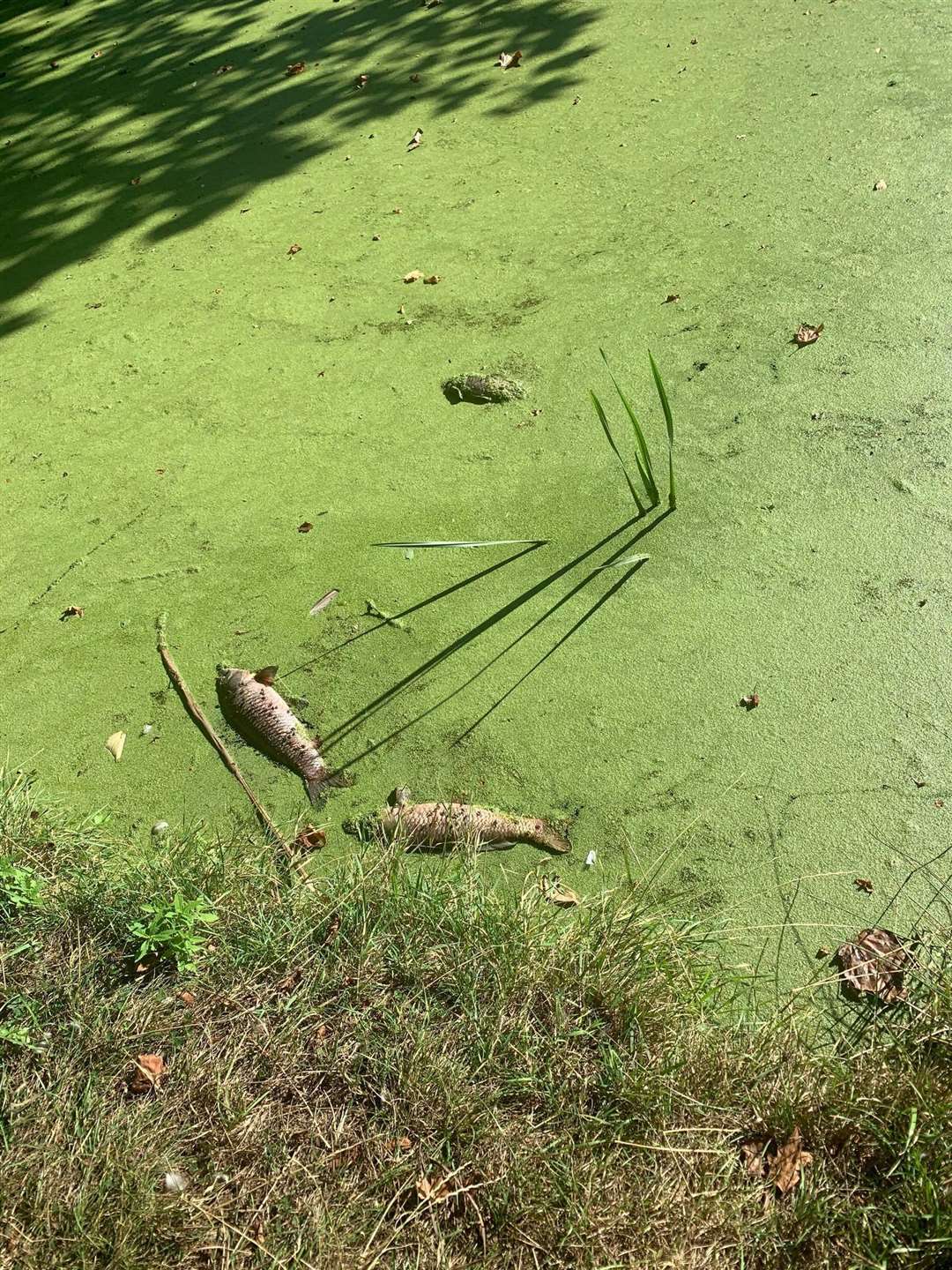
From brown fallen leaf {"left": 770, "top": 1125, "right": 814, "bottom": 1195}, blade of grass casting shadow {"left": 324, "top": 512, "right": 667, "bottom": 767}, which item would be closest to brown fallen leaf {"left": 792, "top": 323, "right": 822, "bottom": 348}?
blade of grass casting shadow {"left": 324, "top": 512, "right": 667, "bottom": 767}

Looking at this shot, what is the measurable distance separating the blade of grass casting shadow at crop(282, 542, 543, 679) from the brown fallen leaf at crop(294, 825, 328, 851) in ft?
1.14

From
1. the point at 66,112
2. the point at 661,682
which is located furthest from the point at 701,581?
the point at 66,112

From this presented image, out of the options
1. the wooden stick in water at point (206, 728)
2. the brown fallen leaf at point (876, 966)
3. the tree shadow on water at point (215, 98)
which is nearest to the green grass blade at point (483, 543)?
the wooden stick in water at point (206, 728)

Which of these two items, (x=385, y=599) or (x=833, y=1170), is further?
(x=385, y=599)

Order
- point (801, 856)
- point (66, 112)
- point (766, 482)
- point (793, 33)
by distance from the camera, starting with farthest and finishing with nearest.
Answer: point (66, 112) → point (793, 33) → point (766, 482) → point (801, 856)

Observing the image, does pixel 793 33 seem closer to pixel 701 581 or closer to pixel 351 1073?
pixel 701 581

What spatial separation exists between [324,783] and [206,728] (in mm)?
256

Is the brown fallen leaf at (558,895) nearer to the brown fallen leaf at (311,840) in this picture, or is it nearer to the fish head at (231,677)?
the brown fallen leaf at (311,840)

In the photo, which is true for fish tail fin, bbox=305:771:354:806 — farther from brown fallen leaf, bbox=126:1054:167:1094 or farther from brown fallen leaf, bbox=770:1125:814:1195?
brown fallen leaf, bbox=770:1125:814:1195

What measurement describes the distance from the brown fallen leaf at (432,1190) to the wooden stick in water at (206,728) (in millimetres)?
539

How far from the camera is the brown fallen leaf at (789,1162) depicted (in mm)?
1264

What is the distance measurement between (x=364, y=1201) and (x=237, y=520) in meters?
1.42

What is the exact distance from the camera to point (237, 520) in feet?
7.70

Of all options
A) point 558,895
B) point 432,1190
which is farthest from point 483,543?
point 432,1190
